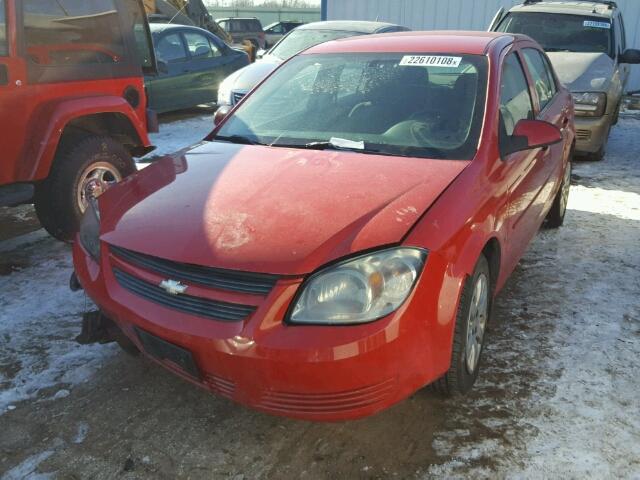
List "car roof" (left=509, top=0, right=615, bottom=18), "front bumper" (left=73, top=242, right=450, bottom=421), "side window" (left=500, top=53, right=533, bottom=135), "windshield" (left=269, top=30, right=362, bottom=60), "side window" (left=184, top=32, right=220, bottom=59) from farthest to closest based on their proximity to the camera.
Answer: "side window" (left=184, top=32, right=220, bottom=59) < "windshield" (left=269, top=30, right=362, bottom=60) < "car roof" (left=509, top=0, right=615, bottom=18) < "side window" (left=500, top=53, right=533, bottom=135) < "front bumper" (left=73, top=242, right=450, bottom=421)

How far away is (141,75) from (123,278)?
3151 millimetres

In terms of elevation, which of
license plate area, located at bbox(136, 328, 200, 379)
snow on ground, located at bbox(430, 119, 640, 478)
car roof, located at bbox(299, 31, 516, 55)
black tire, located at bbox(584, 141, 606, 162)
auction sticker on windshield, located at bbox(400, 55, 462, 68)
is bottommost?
black tire, located at bbox(584, 141, 606, 162)

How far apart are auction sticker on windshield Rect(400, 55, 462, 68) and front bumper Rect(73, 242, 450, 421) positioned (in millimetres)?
1619

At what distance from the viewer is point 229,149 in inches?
127

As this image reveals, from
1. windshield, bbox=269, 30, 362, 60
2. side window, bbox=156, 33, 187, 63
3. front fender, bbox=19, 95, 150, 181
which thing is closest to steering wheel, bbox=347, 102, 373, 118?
front fender, bbox=19, 95, 150, 181

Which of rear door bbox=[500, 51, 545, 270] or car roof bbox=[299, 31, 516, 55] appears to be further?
car roof bbox=[299, 31, 516, 55]

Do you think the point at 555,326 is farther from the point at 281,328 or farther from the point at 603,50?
the point at 603,50

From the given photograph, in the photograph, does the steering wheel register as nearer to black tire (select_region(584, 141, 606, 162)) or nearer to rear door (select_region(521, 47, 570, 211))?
rear door (select_region(521, 47, 570, 211))

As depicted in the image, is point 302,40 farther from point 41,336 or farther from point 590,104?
point 41,336

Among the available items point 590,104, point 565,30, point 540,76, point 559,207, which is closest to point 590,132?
point 590,104

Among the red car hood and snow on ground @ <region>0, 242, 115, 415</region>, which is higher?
the red car hood

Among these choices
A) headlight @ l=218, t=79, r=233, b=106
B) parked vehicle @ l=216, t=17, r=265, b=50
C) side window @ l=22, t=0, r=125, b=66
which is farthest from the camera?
parked vehicle @ l=216, t=17, r=265, b=50

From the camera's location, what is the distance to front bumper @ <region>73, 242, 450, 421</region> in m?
2.02

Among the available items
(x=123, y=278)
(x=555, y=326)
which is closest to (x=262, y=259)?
(x=123, y=278)
